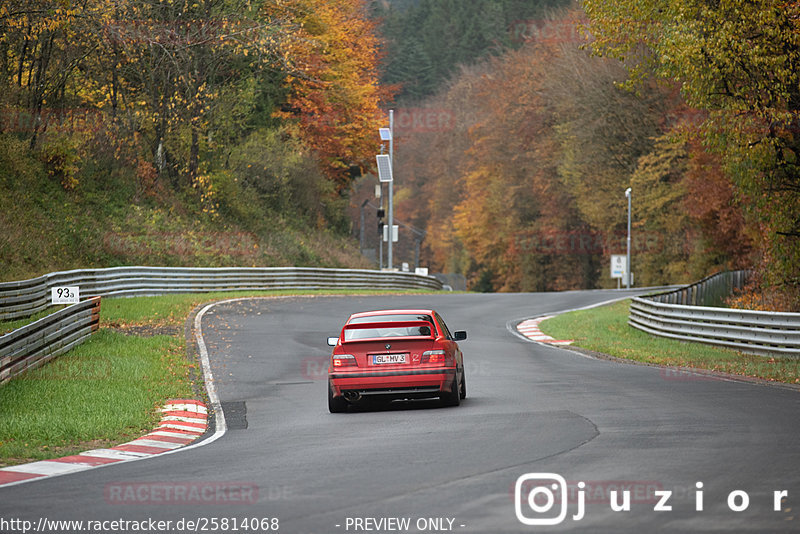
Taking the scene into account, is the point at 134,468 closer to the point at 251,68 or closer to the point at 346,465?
the point at 346,465

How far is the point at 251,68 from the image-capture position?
60.1 meters

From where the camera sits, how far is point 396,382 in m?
15.4

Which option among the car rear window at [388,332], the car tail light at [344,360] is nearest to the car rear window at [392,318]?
the car rear window at [388,332]

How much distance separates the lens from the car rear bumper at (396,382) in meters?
15.4

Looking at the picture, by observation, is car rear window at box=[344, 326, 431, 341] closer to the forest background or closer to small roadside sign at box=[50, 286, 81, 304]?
small roadside sign at box=[50, 286, 81, 304]

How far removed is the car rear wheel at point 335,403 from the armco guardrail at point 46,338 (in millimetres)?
5467

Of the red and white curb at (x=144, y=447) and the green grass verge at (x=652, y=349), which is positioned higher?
the red and white curb at (x=144, y=447)

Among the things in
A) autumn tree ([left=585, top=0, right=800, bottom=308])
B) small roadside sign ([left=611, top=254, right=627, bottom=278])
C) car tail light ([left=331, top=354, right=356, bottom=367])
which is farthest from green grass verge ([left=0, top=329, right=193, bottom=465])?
small roadside sign ([left=611, top=254, right=627, bottom=278])

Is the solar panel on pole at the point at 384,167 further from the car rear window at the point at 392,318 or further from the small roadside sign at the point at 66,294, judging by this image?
the car rear window at the point at 392,318

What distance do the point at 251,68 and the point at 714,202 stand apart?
83.8 feet

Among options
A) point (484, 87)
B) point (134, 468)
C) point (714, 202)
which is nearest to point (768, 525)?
point (134, 468)

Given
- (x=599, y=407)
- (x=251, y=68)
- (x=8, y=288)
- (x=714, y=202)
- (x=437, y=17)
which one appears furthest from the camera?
(x=437, y=17)

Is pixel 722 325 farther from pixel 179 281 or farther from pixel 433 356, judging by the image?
pixel 179 281

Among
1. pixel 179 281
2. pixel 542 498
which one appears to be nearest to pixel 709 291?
pixel 179 281
